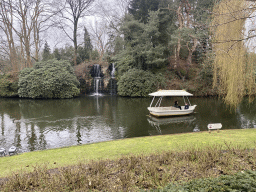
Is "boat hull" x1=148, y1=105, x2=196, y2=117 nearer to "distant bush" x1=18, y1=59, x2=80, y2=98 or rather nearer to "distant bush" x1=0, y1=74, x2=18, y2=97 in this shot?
"distant bush" x1=18, y1=59, x2=80, y2=98

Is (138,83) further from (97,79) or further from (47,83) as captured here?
(47,83)

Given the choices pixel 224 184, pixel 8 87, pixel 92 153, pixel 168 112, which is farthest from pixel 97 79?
pixel 224 184

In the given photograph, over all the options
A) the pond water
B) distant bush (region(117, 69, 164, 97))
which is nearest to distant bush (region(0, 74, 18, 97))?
the pond water

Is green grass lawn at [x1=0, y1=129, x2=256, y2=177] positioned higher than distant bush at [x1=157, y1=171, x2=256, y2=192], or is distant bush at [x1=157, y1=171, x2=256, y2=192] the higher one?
distant bush at [x1=157, y1=171, x2=256, y2=192]

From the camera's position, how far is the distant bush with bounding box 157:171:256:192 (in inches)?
110

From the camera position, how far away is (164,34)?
95.4ft

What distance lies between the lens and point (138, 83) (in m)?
26.7

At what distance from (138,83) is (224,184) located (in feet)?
78.5

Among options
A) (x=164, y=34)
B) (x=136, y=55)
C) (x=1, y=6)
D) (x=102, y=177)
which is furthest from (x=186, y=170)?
(x=1, y=6)

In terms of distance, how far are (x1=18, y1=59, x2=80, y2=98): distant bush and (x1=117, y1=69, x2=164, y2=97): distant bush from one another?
7.44 meters

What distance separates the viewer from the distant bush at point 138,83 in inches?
1053

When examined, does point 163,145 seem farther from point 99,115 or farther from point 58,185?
point 99,115

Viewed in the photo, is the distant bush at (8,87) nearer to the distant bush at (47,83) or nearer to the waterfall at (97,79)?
the distant bush at (47,83)

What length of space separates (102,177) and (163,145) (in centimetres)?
357
